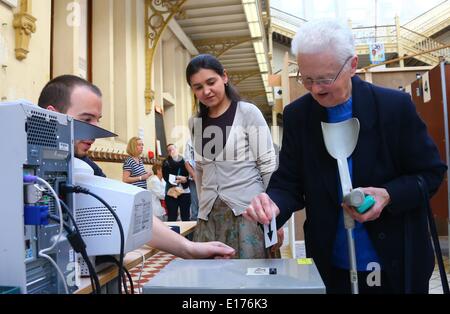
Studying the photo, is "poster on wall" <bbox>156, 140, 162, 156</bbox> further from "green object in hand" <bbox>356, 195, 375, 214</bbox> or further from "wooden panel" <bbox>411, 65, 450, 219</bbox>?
"green object in hand" <bbox>356, 195, 375, 214</bbox>

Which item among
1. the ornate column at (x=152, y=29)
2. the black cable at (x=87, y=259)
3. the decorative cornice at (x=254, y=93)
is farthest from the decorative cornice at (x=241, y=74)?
the black cable at (x=87, y=259)

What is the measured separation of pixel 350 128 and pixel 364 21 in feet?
50.7

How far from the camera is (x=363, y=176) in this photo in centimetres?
106

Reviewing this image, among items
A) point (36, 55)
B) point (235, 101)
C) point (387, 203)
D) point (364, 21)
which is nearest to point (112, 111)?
point (36, 55)

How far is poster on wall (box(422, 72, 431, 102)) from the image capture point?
11.8ft

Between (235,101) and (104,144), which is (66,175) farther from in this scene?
(104,144)

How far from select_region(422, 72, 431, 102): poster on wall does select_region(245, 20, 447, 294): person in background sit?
288 centimetres

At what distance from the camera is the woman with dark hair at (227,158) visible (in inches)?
61.4

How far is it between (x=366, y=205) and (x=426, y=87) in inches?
129

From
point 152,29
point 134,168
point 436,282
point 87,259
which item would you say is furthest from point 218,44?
point 87,259

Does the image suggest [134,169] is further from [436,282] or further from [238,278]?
[238,278]

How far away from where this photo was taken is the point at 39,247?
67 centimetres

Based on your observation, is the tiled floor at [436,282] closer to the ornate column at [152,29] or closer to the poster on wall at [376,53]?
the ornate column at [152,29]

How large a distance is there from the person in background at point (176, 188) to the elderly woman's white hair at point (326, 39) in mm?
4266
